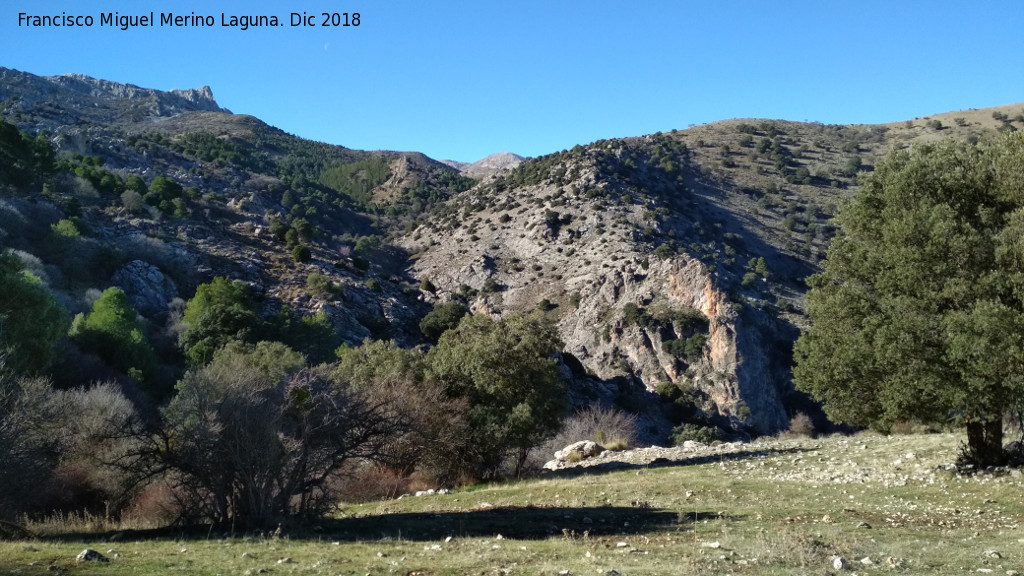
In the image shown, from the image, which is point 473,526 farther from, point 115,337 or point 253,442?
point 115,337

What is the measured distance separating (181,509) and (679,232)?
200ft

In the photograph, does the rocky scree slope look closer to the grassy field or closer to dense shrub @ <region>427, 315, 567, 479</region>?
dense shrub @ <region>427, 315, 567, 479</region>

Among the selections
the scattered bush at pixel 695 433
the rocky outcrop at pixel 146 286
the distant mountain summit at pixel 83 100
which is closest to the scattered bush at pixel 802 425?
the scattered bush at pixel 695 433

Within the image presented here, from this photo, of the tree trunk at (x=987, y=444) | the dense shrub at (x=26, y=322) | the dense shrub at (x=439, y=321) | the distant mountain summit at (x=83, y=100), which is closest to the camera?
the tree trunk at (x=987, y=444)

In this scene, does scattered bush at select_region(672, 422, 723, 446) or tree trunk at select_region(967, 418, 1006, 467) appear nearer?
tree trunk at select_region(967, 418, 1006, 467)

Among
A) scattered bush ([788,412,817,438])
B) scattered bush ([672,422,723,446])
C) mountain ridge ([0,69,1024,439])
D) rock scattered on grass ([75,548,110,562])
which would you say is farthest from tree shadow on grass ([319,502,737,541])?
scattered bush ([788,412,817,438])

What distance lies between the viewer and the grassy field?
7918 millimetres

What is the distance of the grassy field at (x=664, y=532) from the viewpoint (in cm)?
792

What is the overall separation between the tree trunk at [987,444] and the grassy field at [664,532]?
2.53 ft

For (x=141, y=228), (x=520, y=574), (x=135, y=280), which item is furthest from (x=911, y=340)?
(x=141, y=228)

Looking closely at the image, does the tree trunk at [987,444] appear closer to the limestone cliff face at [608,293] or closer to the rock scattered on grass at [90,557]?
the rock scattered on grass at [90,557]

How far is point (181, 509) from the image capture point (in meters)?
12.9

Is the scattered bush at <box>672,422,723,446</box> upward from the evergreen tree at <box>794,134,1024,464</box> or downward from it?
Answer: downward

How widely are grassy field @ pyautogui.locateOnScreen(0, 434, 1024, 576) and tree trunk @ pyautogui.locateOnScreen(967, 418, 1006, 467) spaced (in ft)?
2.53
